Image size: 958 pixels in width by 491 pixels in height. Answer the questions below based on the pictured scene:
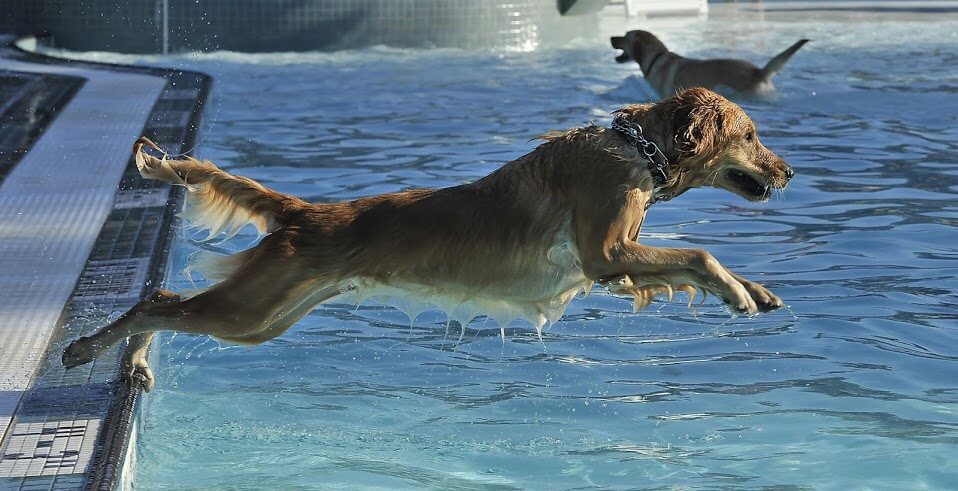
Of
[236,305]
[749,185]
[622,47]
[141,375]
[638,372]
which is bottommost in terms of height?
[638,372]

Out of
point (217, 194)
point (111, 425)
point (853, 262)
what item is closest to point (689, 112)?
point (217, 194)

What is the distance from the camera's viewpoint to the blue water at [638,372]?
4594 mm

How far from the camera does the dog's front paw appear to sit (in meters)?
4.67

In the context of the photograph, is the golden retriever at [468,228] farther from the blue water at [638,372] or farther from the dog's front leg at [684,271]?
the blue water at [638,372]

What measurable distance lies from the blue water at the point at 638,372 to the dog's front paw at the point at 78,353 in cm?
38

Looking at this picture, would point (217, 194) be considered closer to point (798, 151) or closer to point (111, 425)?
point (111, 425)

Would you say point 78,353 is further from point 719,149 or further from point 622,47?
point 622,47

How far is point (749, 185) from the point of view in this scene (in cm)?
487

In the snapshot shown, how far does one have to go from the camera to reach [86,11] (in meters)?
15.7

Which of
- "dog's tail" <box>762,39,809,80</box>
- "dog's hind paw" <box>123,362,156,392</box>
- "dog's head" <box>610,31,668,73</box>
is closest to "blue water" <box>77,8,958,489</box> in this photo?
"dog's hind paw" <box>123,362,156,392</box>

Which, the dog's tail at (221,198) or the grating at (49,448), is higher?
the dog's tail at (221,198)

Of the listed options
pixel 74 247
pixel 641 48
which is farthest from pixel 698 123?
pixel 641 48

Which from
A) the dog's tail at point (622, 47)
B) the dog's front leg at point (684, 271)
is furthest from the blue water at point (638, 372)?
the dog's tail at point (622, 47)

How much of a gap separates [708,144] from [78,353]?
8.25 ft
